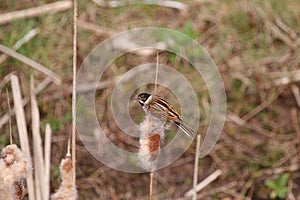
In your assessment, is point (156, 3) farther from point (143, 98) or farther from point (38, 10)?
point (143, 98)

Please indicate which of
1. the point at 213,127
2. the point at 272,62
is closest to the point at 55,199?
the point at 213,127

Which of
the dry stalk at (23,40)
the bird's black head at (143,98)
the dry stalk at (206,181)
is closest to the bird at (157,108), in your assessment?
the bird's black head at (143,98)

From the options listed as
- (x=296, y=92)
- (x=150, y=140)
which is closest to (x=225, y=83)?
(x=296, y=92)

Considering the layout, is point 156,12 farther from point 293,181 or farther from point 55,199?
point 55,199

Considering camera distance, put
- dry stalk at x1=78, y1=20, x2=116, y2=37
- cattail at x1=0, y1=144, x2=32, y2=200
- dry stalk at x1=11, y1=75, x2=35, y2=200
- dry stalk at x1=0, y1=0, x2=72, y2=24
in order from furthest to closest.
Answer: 1. dry stalk at x1=78, y1=20, x2=116, y2=37
2. dry stalk at x1=0, y1=0, x2=72, y2=24
3. dry stalk at x1=11, y1=75, x2=35, y2=200
4. cattail at x1=0, y1=144, x2=32, y2=200

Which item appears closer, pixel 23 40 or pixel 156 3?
pixel 23 40

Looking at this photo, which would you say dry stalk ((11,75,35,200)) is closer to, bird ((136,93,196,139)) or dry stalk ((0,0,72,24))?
bird ((136,93,196,139))

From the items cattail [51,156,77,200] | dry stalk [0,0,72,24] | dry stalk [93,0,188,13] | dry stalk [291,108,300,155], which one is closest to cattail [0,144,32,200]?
cattail [51,156,77,200]
